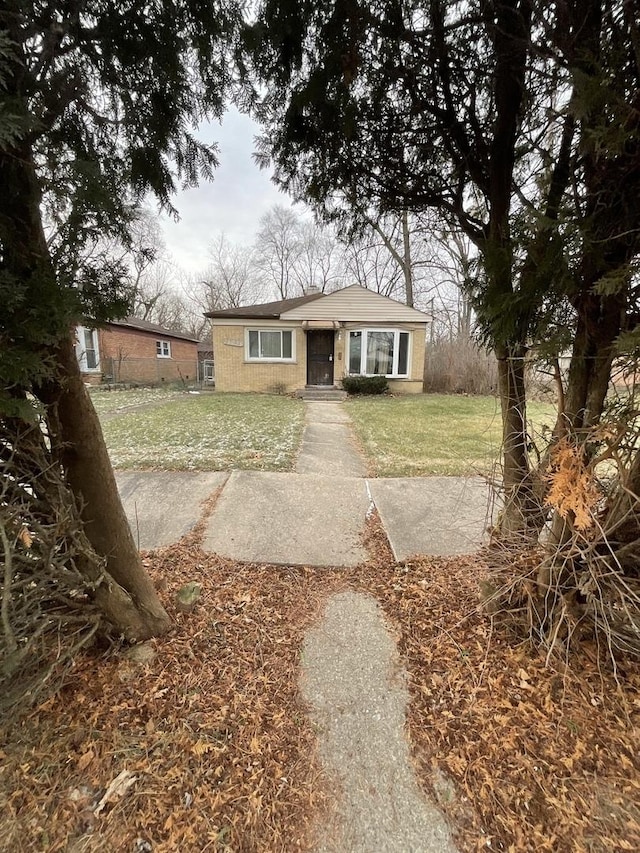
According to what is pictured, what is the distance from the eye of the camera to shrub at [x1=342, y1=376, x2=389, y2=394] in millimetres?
13914

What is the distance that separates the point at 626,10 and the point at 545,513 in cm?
200

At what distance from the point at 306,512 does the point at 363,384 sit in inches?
427

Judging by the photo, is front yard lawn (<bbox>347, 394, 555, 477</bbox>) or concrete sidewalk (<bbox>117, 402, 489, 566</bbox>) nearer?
concrete sidewalk (<bbox>117, 402, 489, 566</bbox>)

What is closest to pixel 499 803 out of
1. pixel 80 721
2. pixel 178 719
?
pixel 178 719

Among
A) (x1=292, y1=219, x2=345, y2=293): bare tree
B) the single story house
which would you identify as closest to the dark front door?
the single story house

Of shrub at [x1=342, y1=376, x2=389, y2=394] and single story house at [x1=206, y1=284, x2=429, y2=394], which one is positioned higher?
single story house at [x1=206, y1=284, x2=429, y2=394]

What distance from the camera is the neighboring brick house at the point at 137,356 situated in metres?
16.1

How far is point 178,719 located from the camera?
5.04ft

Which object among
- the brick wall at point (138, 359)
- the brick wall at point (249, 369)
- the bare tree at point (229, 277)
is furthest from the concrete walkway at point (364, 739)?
the bare tree at point (229, 277)

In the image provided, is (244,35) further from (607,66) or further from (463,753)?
(463,753)

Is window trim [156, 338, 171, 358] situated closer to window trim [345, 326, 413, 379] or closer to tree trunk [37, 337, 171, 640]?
window trim [345, 326, 413, 379]

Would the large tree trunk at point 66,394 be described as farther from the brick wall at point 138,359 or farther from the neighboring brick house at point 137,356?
the brick wall at point 138,359

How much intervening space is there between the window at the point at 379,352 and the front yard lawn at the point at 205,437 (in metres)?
5.41

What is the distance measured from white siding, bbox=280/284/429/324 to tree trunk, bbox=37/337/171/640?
12940 mm
